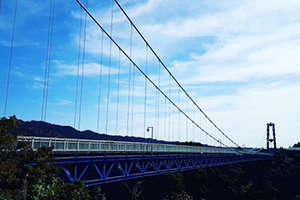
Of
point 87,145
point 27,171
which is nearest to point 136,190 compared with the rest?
point 87,145

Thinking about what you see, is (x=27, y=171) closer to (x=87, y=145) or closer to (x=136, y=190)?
(x=87, y=145)

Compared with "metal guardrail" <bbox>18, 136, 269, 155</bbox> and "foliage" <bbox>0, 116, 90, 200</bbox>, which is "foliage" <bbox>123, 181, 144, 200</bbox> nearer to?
"metal guardrail" <bbox>18, 136, 269, 155</bbox>

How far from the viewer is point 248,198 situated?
73.7 m

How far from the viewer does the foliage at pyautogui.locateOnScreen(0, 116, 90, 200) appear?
1441 cm

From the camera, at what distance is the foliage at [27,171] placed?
1441cm

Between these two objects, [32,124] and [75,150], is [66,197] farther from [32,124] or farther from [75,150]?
[32,124]

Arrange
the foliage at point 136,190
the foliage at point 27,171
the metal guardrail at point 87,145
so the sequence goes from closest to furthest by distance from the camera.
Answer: the foliage at point 27,171
the metal guardrail at point 87,145
the foliage at point 136,190

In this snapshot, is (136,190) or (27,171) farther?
(136,190)

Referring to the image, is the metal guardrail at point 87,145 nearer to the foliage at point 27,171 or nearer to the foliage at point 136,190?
the foliage at point 27,171

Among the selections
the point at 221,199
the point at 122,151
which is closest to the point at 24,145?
the point at 122,151

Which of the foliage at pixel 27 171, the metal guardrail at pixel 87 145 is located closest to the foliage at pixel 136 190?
the metal guardrail at pixel 87 145

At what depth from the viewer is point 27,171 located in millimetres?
15805

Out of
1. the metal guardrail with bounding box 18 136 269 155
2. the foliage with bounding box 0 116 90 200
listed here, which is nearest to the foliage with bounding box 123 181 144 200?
the metal guardrail with bounding box 18 136 269 155

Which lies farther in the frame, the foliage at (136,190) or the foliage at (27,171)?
the foliage at (136,190)
